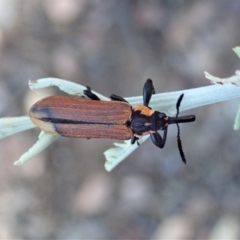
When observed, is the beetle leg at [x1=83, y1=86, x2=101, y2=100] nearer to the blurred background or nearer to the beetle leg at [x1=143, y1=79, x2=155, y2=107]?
the beetle leg at [x1=143, y1=79, x2=155, y2=107]

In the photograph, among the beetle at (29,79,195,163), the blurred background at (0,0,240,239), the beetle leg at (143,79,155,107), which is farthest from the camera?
the blurred background at (0,0,240,239)

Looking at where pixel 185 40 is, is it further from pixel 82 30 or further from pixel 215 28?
pixel 82 30

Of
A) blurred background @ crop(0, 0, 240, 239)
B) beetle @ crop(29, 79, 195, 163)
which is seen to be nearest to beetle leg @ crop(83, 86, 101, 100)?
beetle @ crop(29, 79, 195, 163)

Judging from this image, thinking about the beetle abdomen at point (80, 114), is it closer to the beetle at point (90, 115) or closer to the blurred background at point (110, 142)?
the beetle at point (90, 115)

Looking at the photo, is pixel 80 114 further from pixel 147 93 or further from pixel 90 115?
pixel 147 93

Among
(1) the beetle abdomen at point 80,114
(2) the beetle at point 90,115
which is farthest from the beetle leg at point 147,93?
(1) the beetle abdomen at point 80,114

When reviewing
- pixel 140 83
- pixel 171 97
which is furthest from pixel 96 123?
pixel 140 83

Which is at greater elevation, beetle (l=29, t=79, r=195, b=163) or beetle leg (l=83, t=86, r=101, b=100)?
beetle leg (l=83, t=86, r=101, b=100)

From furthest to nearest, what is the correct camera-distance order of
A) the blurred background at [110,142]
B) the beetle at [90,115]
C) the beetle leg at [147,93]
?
the blurred background at [110,142]
the beetle at [90,115]
the beetle leg at [147,93]

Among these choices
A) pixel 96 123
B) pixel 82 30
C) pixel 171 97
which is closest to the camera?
pixel 171 97
